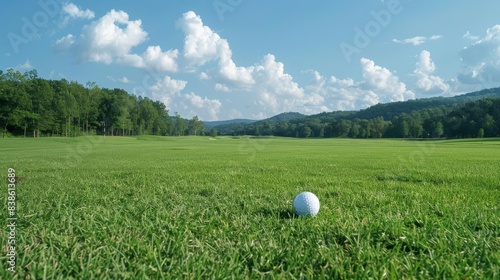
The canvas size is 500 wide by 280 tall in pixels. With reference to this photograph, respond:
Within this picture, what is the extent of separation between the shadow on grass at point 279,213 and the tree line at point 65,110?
74.7 meters

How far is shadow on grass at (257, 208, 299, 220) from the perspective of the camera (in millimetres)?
3500

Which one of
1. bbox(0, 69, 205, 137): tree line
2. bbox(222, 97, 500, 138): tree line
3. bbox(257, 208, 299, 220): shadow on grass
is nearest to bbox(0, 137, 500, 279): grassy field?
bbox(257, 208, 299, 220): shadow on grass

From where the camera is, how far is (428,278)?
2.01 m

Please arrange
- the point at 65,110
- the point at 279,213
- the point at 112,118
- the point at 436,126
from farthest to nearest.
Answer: the point at 436,126
the point at 112,118
the point at 65,110
the point at 279,213

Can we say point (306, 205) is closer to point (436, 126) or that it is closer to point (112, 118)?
point (112, 118)

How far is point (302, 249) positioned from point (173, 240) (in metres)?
1.04

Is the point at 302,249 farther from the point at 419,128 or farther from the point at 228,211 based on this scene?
the point at 419,128

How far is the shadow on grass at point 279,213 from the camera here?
350cm

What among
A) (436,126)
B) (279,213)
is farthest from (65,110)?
(436,126)

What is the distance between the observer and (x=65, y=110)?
234 ft

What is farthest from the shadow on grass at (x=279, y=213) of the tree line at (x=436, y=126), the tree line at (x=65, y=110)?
the tree line at (x=436, y=126)

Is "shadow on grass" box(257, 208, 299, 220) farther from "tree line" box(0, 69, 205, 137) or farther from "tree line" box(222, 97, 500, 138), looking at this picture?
"tree line" box(222, 97, 500, 138)

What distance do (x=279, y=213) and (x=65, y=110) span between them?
8038cm

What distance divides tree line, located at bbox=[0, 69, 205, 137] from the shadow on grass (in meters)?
74.7
